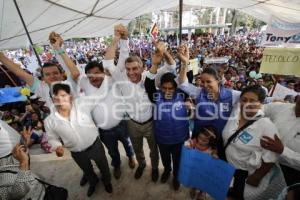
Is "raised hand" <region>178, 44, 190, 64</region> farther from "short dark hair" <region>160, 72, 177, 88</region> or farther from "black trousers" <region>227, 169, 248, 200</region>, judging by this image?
"black trousers" <region>227, 169, 248, 200</region>

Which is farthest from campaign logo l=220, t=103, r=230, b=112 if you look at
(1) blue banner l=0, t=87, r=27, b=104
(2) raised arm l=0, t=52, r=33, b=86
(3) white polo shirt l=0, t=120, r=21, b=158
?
(1) blue banner l=0, t=87, r=27, b=104

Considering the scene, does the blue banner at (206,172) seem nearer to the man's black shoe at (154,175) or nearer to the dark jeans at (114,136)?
the man's black shoe at (154,175)

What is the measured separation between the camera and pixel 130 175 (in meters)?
3.34

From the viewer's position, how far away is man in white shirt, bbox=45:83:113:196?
2.34 meters

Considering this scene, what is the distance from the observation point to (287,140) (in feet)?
6.64

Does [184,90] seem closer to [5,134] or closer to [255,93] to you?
[255,93]

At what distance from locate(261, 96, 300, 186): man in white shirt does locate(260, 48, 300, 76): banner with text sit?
65.5 inches

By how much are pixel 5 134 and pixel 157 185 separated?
2.04m

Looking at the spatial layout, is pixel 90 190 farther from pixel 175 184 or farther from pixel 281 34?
pixel 281 34

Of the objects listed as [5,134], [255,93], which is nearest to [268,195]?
[255,93]

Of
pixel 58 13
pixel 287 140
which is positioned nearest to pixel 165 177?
pixel 287 140

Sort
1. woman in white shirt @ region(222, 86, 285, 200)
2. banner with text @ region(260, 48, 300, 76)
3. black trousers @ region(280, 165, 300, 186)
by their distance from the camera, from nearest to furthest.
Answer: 1. woman in white shirt @ region(222, 86, 285, 200)
2. black trousers @ region(280, 165, 300, 186)
3. banner with text @ region(260, 48, 300, 76)

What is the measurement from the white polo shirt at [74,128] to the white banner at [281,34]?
12.4 ft

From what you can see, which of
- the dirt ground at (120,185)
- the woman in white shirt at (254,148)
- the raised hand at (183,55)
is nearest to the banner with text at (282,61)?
the woman in white shirt at (254,148)
